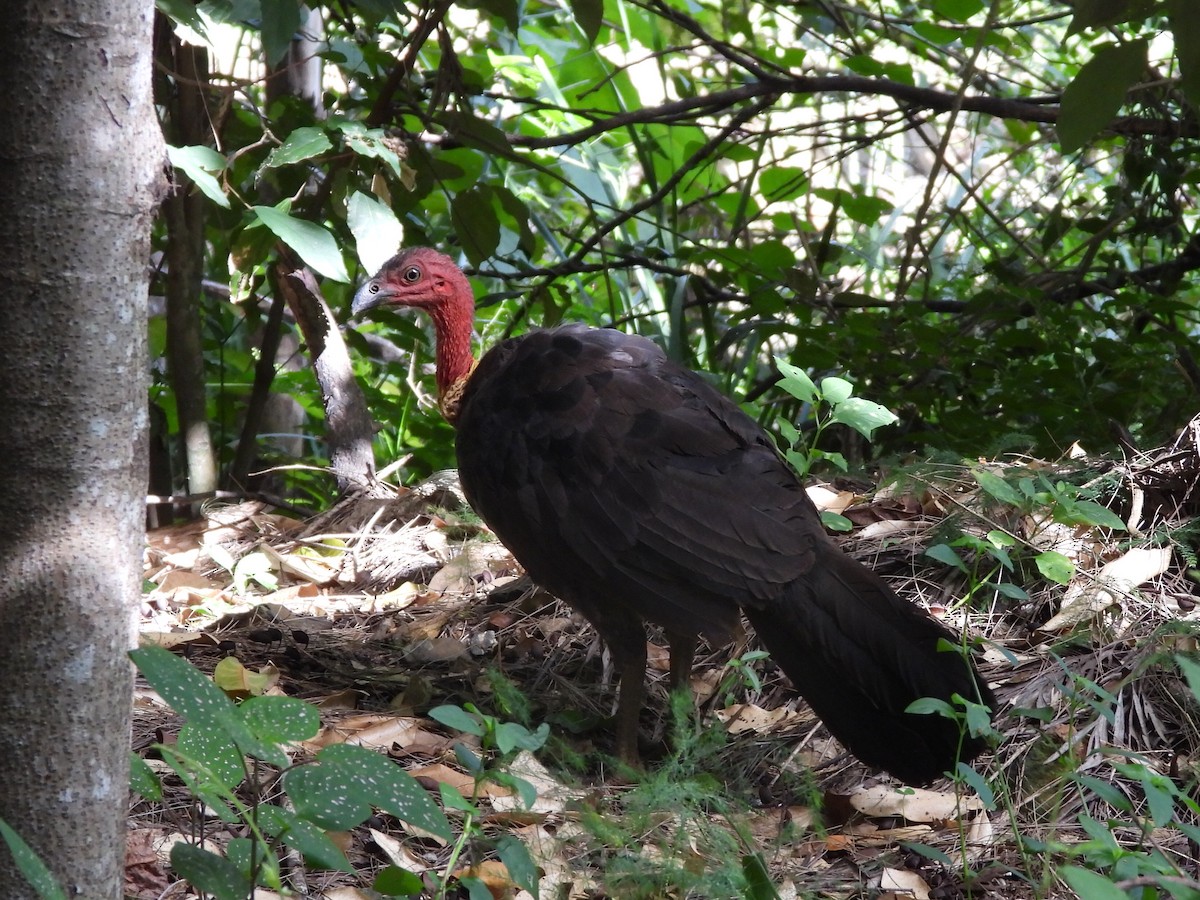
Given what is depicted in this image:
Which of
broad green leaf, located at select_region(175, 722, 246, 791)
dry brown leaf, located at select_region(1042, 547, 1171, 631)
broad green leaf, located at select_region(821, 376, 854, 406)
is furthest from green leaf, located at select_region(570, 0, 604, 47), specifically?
broad green leaf, located at select_region(175, 722, 246, 791)

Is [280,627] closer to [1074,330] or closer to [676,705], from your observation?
[676,705]

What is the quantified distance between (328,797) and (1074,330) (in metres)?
3.71

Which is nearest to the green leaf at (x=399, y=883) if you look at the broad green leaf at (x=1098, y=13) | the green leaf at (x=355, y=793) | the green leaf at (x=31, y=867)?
the green leaf at (x=355, y=793)

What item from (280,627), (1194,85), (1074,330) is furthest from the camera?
(1074,330)

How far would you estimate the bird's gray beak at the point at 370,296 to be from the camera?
414cm

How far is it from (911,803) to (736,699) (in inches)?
29.6

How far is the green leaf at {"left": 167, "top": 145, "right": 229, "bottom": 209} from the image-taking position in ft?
8.75

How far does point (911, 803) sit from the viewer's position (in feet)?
9.02

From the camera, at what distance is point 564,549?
10.5 ft

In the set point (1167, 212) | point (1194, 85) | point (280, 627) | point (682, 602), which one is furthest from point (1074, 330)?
point (280, 627)

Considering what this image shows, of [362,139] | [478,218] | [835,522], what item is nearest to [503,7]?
[362,139]

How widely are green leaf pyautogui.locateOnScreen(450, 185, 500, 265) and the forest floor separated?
3.14ft

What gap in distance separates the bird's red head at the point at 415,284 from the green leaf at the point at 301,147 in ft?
3.22

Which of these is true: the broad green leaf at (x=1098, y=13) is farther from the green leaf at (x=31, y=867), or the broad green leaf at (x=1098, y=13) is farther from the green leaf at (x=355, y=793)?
the green leaf at (x=31, y=867)
